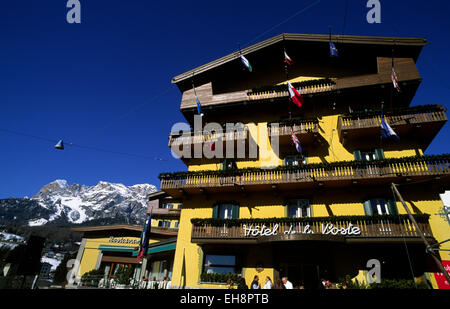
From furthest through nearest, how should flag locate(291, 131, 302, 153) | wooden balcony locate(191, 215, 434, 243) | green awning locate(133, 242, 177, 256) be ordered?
green awning locate(133, 242, 177, 256) → flag locate(291, 131, 302, 153) → wooden balcony locate(191, 215, 434, 243)

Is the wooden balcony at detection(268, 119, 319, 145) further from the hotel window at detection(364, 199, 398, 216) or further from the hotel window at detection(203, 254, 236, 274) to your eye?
the hotel window at detection(203, 254, 236, 274)

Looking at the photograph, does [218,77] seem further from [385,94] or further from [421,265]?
[421,265]

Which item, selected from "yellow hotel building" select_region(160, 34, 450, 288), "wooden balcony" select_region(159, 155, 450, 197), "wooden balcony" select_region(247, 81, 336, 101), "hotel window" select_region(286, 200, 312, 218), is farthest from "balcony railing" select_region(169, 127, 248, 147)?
"hotel window" select_region(286, 200, 312, 218)

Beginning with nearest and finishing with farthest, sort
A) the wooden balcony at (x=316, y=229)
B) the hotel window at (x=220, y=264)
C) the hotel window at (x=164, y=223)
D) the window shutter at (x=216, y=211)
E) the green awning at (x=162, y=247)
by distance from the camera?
the wooden balcony at (x=316, y=229) < the hotel window at (x=220, y=264) < the window shutter at (x=216, y=211) < the green awning at (x=162, y=247) < the hotel window at (x=164, y=223)

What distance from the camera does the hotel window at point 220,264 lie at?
17.3 m

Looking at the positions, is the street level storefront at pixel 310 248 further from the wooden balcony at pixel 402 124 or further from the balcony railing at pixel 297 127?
the balcony railing at pixel 297 127

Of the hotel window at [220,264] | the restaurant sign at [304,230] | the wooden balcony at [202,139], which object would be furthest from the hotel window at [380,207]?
the wooden balcony at [202,139]

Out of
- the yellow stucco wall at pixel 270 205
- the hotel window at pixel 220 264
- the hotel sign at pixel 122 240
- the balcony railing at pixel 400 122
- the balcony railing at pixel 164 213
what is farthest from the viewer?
the balcony railing at pixel 164 213

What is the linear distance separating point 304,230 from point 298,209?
8.72 ft

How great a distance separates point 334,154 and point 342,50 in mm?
9571

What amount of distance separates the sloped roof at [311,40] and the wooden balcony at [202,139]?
581 centimetres

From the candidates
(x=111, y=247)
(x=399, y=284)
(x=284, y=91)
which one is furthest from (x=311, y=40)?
(x=111, y=247)

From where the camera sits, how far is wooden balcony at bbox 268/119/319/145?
18984 millimetres

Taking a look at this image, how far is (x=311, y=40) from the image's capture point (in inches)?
848
